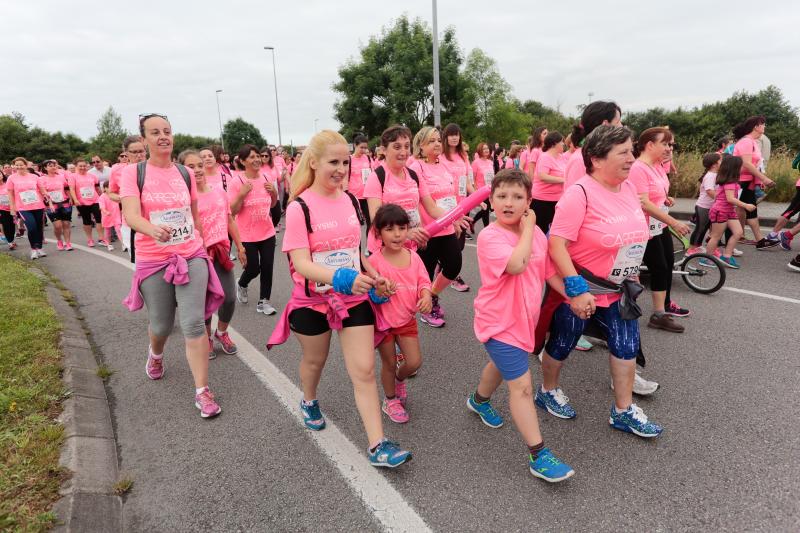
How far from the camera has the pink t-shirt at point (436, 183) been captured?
4.79m

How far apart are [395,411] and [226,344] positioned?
83.7 inches

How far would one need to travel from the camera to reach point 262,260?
18.6ft

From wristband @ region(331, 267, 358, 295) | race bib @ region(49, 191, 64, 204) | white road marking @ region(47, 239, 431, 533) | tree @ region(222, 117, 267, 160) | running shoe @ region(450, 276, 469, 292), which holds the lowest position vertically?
white road marking @ region(47, 239, 431, 533)

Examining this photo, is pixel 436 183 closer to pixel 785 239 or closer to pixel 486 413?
pixel 486 413

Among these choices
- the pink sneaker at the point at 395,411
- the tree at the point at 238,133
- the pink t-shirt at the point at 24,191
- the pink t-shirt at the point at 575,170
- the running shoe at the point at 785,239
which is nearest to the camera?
the pink sneaker at the point at 395,411

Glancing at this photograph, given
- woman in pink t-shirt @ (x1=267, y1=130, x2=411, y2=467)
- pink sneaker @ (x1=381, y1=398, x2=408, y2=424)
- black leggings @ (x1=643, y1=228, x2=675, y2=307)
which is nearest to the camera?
woman in pink t-shirt @ (x1=267, y1=130, x2=411, y2=467)

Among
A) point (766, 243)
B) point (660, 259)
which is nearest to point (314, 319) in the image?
point (660, 259)

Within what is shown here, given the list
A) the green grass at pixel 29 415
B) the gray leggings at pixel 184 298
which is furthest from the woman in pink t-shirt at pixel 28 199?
the gray leggings at pixel 184 298

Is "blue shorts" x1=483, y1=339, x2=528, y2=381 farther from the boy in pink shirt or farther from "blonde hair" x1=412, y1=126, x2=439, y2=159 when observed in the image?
"blonde hair" x1=412, y1=126, x2=439, y2=159

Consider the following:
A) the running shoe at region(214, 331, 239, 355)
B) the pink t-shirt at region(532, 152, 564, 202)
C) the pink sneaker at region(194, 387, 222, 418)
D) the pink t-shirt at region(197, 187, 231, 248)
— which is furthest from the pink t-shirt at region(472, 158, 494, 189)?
the pink sneaker at region(194, 387, 222, 418)

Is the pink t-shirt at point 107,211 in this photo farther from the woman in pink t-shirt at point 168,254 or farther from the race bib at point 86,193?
the woman in pink t-shirt at point 168,254

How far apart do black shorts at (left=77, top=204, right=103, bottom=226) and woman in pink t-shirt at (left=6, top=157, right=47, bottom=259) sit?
4.70 ft

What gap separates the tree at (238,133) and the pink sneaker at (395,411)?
3349 inches

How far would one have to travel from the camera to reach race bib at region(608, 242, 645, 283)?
2.82 metres
